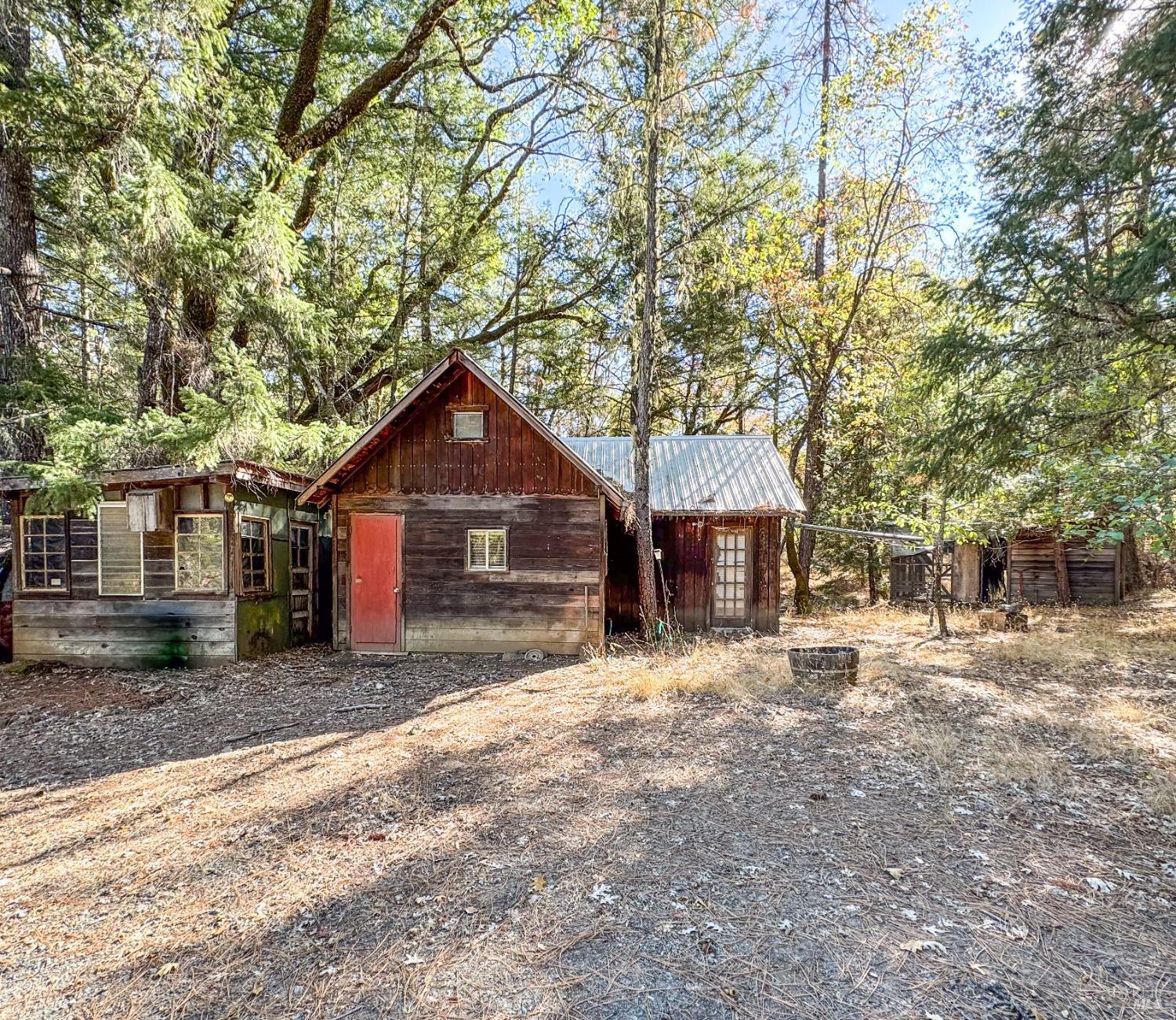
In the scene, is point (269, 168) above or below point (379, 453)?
above

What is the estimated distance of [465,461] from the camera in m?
10.5

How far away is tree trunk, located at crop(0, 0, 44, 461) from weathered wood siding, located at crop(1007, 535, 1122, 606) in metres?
21.0

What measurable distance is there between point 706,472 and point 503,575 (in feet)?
19.2

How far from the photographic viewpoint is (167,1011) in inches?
102

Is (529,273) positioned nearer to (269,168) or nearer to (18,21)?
(269,168)

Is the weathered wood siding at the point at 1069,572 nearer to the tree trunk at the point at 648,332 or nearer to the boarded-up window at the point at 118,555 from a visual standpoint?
the tree trunk at the point at 648,332

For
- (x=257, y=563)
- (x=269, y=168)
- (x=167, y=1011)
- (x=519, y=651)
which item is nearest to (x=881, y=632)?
(x=519, y=651)

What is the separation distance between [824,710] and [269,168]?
11737 millimetres

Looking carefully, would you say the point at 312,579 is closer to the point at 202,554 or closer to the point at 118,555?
the point at 202,554

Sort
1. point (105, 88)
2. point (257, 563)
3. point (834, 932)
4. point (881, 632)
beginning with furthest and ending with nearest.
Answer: point (881, 632)
point (257, 563)
point (105, 88)
point (834, 932)

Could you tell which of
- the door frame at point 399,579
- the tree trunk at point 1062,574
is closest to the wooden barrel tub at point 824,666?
the door frame at point 399,579

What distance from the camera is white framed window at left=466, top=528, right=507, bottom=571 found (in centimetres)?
1057

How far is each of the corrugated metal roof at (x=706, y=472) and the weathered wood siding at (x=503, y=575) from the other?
2735mm

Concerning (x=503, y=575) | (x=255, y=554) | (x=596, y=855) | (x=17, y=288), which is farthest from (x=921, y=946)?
(x=17, y=288)
